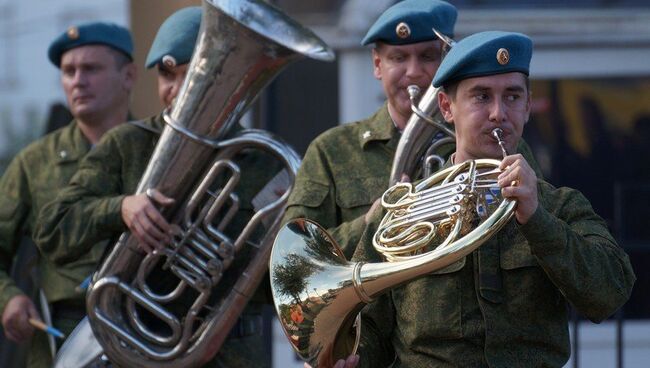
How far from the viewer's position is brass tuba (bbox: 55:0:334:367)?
517cm

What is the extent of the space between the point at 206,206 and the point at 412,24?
920 mm

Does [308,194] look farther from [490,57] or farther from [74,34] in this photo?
[74,34]

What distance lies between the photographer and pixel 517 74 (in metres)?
3.93

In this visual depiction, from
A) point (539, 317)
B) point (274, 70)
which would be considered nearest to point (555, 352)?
point (539, 317)

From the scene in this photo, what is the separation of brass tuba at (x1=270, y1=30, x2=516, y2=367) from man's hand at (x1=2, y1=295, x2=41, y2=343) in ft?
6.90

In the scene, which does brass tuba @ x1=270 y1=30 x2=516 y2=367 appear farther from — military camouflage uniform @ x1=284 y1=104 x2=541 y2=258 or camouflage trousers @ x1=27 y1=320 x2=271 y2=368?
camouflage trousers @ x1=27 y1=320 x2=271 y2=368

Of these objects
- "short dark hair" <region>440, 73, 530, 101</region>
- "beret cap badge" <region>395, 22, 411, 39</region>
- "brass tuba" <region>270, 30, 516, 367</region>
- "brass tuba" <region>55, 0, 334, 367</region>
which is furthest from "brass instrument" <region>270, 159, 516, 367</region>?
"brass tuba" <region>55, 0, 334, 367</region>

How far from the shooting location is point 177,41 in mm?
5516

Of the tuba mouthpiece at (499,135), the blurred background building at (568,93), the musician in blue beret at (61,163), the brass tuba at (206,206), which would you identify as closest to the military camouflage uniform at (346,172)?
the brass tuba at (206,206)

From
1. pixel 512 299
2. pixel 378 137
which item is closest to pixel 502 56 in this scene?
pixel 512 299

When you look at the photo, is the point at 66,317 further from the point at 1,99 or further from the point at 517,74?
the point at 1,99

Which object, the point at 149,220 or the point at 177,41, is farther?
the point at 177,41

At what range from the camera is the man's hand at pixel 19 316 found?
5.90 metres

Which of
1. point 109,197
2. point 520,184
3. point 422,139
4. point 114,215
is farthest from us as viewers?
point 109,197
